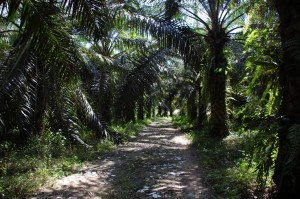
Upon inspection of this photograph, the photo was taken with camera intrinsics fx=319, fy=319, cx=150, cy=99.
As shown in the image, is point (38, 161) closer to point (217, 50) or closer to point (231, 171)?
point (231, 171)

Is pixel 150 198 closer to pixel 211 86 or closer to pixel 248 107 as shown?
pixel 248 107

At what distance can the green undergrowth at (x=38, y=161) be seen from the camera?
561 cm

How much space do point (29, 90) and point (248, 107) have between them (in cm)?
568

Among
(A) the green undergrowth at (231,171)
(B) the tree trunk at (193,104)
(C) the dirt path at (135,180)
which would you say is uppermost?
(B) the tree trunk at (193,104)

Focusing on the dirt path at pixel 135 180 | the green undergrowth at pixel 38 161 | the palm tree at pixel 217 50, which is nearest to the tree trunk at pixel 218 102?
the palm tree at pixel 217 50

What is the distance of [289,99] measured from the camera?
4121 millimetres

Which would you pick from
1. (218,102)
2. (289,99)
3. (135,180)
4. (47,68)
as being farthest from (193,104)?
(289,99)

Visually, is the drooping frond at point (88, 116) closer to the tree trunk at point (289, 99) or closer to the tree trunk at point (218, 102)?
the tree trunk at point (218, 102)

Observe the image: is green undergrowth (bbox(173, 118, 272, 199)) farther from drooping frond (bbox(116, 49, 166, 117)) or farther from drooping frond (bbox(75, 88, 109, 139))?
drooping frond (bbox(75, 88, 109, 139))

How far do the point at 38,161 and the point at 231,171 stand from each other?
13.7ft

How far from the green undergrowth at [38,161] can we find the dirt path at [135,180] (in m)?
0.26

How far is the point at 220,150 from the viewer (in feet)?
30.7

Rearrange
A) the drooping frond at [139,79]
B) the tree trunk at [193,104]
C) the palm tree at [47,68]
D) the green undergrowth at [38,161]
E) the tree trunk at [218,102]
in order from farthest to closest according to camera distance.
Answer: the tree trunk at [193,104] → the tree trunk at [218,102] → the drooping frond at [139,79] → the green undergrowth at [38,161] → the palm tree at [47,68]

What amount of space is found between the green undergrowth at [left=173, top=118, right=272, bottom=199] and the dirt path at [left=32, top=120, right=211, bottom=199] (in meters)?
0.26
